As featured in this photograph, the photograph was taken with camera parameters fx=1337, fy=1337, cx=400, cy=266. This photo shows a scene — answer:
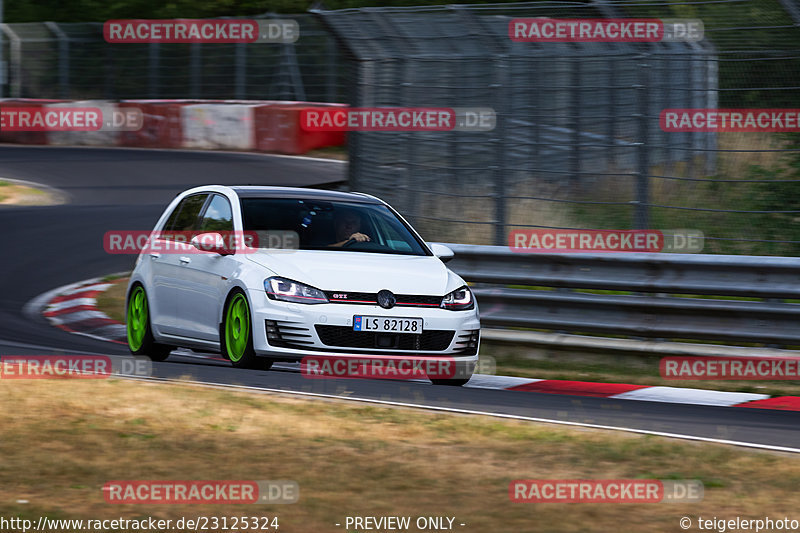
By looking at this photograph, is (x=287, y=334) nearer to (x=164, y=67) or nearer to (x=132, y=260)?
(x=132, y=260)

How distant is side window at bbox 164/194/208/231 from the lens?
10336mm

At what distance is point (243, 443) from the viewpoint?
6414mm

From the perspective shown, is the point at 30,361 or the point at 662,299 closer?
the point at 30,361

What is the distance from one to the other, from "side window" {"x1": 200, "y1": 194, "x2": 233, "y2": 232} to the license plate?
4.69ft

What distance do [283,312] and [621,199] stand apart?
3.59m

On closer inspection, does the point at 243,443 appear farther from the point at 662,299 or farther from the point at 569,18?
the point at 569,18

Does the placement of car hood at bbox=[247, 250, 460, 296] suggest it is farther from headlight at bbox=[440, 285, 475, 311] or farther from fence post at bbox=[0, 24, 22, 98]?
fence post at bbox=[0, 24, 22, 98]

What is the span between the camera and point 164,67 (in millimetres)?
34375

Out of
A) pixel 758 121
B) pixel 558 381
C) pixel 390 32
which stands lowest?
pixel 558 381

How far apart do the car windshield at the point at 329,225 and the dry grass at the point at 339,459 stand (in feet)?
6.46

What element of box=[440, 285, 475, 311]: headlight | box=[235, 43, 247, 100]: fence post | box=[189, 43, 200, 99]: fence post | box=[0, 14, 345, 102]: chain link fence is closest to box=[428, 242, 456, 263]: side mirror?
box=[440, 285, 475, 311]: headlight

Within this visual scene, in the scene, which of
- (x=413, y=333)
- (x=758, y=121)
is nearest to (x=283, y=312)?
(x=413, y=333)

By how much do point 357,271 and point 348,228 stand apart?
897mm

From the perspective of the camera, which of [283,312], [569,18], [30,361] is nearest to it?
[283,312]
